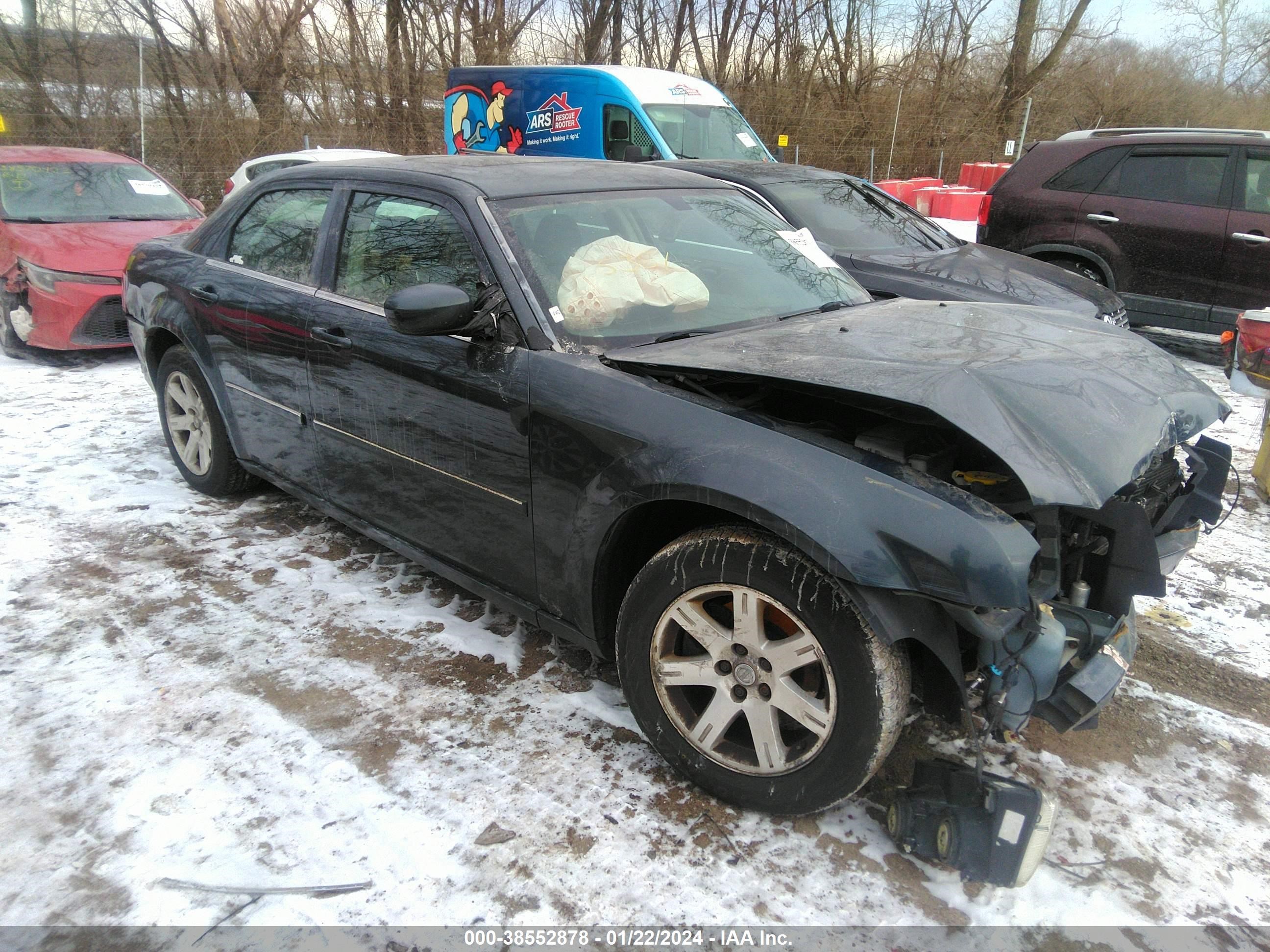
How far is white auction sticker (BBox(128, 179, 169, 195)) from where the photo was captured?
799cm

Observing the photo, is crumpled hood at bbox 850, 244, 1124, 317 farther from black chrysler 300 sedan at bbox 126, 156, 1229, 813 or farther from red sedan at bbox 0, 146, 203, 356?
red sedan at bbox 0, 146, 203, 356

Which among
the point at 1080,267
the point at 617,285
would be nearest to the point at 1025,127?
the point at 1080,267

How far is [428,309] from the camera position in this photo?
261 cm

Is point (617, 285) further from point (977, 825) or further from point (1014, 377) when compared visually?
point (977, 825)

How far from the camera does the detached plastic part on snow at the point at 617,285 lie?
281 centimetres

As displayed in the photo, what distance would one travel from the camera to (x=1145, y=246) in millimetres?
7578

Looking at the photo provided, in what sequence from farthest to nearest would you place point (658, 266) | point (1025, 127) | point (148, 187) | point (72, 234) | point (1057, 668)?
point (1025, 127), point (148, 187), point (72, 234), point (658, 266), point (1057, 668)

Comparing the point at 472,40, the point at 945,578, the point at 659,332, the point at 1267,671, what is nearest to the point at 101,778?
the point at 659,332

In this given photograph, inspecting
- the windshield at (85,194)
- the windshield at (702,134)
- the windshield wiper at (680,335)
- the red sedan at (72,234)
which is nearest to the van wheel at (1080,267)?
the windshield at (702,134)

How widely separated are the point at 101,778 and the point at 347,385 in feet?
5.00

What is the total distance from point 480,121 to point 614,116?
265 centimetres

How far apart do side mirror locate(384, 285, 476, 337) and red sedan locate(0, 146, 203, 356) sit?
510 centimetres

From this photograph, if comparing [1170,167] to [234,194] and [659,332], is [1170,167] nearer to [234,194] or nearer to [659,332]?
[659,332]

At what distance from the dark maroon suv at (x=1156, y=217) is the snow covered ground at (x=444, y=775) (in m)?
4.50
